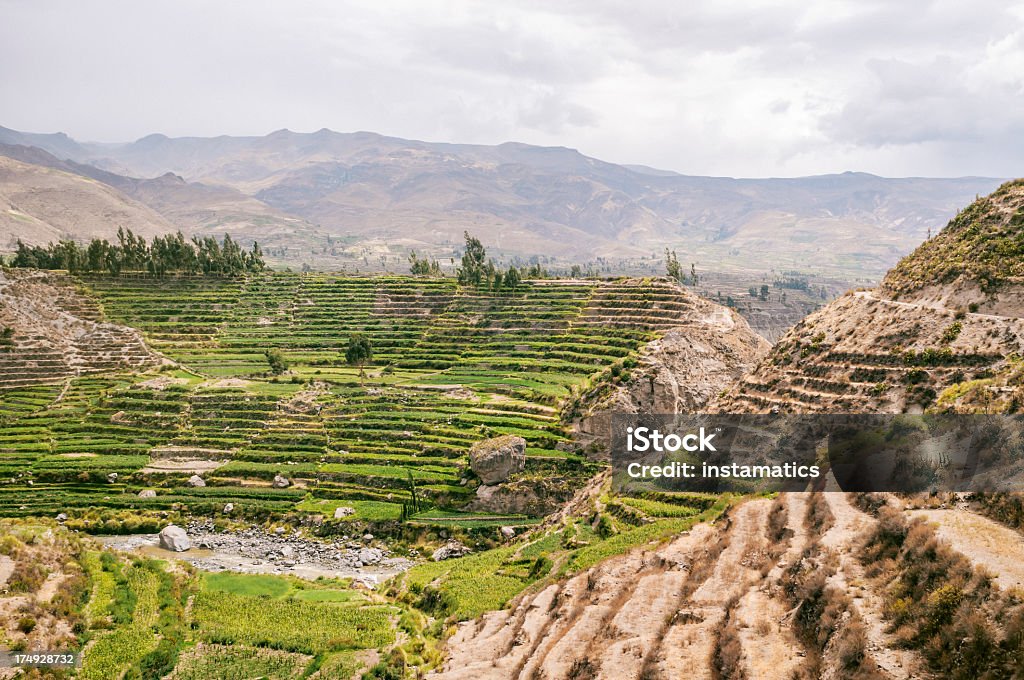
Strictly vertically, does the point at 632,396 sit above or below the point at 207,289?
below

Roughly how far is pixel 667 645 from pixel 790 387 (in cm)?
2518

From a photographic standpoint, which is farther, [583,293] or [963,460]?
[583,293]

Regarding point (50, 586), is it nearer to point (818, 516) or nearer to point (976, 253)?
point (818, 516)

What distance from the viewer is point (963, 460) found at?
986 inches

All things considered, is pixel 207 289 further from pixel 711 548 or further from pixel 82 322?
pixel 711 548

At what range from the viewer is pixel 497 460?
5812 cm

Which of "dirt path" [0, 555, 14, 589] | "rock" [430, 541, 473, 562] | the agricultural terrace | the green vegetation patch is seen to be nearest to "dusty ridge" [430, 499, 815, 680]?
the green vegetation patch

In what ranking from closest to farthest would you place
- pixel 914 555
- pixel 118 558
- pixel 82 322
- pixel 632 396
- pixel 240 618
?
pixel 914 555
pixel 240 618
pixel 118 558
pixel 632 396
pixel 82 322

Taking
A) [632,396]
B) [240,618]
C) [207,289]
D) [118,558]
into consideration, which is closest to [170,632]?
[240,618]

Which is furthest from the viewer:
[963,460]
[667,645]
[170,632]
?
[170,632]

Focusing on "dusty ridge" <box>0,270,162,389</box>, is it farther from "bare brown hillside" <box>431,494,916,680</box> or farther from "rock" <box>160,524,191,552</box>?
"bare brown hillside" <box>431,494,916,680</box>
